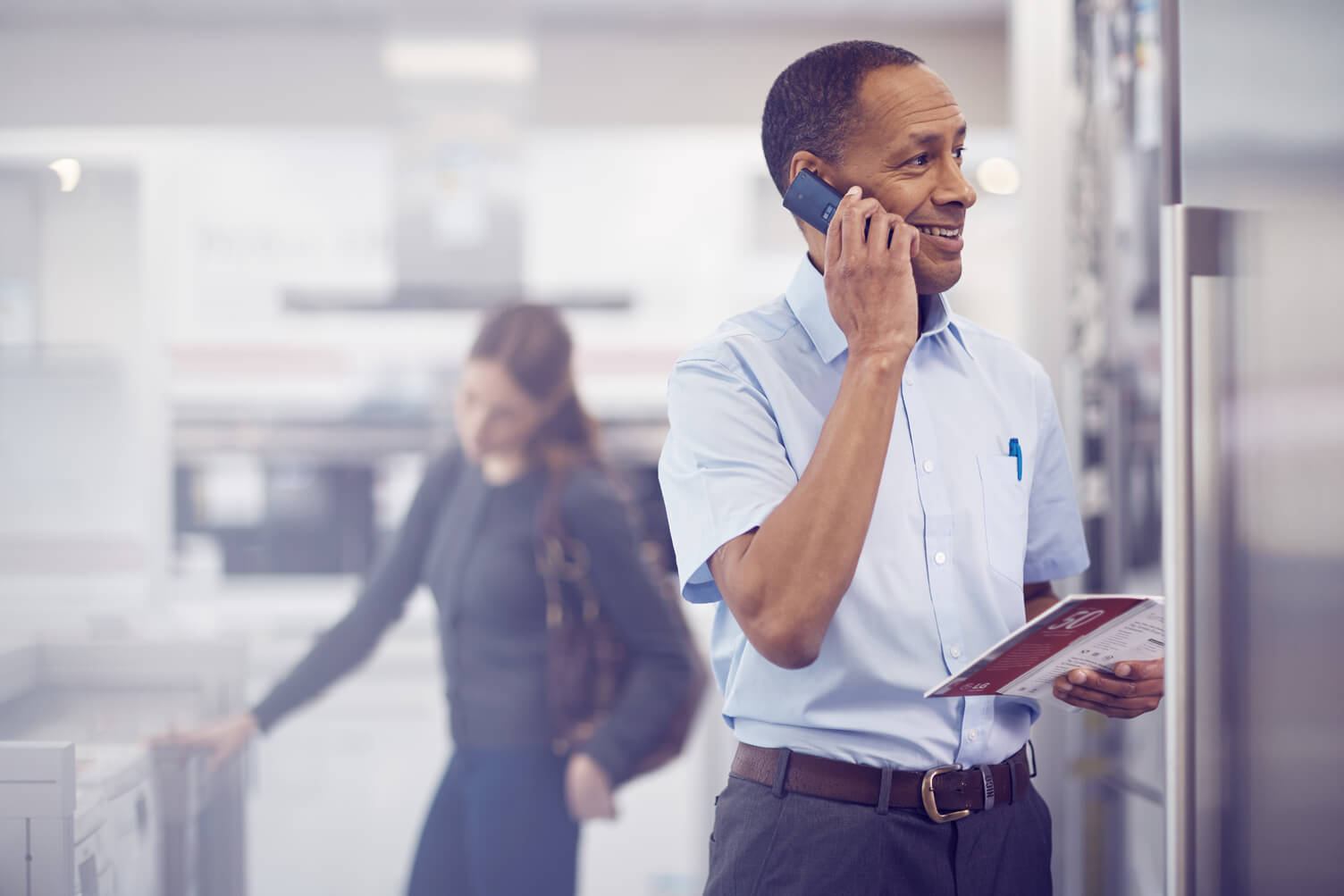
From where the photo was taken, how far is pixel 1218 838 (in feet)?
3.35

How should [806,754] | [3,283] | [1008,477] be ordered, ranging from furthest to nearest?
1. [3,283]
2. [1008,477]
3. [806,754]

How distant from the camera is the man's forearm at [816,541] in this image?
1.03 meters

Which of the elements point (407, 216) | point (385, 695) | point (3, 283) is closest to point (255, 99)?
point (407, 216)

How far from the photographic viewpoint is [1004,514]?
48.5 inches

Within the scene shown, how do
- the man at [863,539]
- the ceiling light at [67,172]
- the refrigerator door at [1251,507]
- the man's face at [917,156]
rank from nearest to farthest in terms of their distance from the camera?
the refrigerator door at [1251,507] → the man at [863,539] → the man's face at [917,156] → the ceiling light at [67,172]

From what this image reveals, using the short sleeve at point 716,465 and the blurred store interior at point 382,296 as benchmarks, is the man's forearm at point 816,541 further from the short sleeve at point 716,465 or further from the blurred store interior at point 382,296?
the blurred store interior at point 382,296

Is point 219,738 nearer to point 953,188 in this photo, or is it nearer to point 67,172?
point 67,172

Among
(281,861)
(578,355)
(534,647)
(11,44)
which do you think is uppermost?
(11,44)

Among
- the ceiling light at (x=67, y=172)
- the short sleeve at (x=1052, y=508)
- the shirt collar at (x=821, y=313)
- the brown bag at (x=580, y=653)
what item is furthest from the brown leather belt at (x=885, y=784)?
the ceiling light at (x=67, y=172)

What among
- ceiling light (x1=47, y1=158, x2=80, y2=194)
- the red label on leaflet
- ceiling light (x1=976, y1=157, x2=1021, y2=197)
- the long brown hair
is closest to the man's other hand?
the red label on leaflet

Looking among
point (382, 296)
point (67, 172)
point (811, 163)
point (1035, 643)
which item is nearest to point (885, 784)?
point (1035, 643)

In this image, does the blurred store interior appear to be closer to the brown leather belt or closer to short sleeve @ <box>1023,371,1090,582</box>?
short sleeve @ <box>1023,371,1090,582</box>

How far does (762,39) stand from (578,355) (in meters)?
1.32

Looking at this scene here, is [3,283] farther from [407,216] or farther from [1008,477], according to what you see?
[1008,477]
